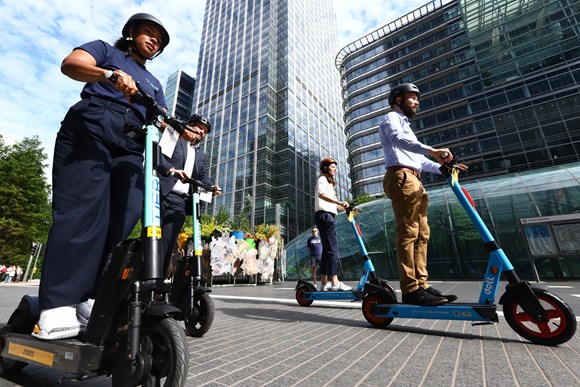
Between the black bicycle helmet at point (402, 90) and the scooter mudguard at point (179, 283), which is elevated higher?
the black bicycle helmet at point (402, 90)

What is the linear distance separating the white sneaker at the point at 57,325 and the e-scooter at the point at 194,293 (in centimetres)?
125

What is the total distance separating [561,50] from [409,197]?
50.9m

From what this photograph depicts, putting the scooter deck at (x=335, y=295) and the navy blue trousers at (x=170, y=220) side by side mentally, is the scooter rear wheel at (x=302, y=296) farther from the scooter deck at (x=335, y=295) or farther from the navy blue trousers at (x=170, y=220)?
the navy blue trousers at (x=170, y=220)

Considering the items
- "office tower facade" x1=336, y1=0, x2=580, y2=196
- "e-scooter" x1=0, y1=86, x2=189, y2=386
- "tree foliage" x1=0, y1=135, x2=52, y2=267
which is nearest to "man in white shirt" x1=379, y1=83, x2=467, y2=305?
"e-scooter" x1=0, y1=86, x2=189, y2=386

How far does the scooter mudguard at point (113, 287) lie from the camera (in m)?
1.08

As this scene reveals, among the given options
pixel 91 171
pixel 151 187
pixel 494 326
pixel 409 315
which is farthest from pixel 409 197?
pixel 91 171

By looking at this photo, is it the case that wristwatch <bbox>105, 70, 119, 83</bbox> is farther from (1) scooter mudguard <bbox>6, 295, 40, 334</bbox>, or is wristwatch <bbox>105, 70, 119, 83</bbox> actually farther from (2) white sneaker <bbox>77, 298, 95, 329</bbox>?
(1) scooter mudguard <bbox>6, 295, 40, 334</bbox>

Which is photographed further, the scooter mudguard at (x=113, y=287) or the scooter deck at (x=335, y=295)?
the scooter deck at (x=335, y=295)

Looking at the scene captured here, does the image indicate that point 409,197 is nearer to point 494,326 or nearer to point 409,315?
point 409,315

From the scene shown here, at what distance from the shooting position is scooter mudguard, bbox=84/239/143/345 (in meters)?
1.08

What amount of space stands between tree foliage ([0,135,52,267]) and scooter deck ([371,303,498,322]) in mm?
29652

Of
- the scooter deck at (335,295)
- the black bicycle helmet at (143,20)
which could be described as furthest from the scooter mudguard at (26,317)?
the scooter deck at (335,295)

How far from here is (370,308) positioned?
2.76m

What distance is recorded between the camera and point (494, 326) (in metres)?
2.61
